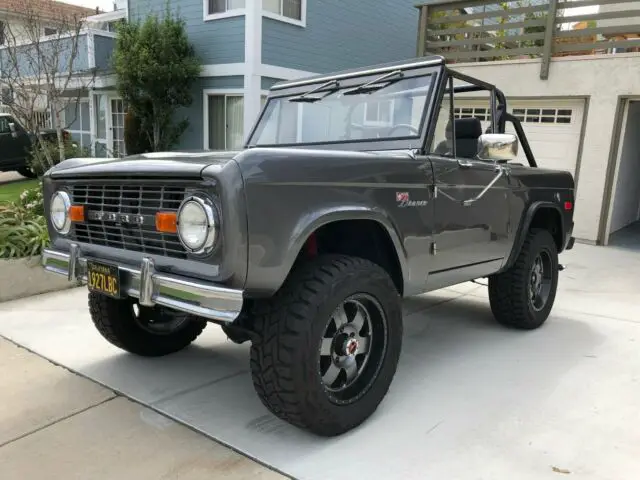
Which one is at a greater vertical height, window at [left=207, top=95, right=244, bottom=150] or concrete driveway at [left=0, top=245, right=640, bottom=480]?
window at [left=207, top=95, right=244, bottom=150]

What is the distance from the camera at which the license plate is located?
106 inches

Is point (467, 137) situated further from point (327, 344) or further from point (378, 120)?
point (327, 344)

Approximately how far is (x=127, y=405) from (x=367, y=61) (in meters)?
12.2

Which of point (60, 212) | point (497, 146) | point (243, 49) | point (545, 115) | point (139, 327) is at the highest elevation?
point (243, 49)

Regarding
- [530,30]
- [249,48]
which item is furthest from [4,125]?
[530,30]

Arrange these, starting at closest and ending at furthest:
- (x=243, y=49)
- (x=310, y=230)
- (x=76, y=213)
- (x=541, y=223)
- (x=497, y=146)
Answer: (x=310, y=230) < (x=76, y=213) < (x=497, y=146) < (x=541, y=223) < (x=243, y=49)

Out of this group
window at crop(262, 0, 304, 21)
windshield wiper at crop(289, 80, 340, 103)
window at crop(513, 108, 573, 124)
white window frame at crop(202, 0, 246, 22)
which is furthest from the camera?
window at crop(262, 0, 304, 21)

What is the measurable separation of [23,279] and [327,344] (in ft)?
13.0

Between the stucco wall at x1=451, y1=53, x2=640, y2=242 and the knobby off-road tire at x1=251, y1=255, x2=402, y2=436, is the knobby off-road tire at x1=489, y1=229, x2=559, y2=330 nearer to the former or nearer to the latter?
the knobby off-road tire at x1=251, y1=255, x2=402, y2=436

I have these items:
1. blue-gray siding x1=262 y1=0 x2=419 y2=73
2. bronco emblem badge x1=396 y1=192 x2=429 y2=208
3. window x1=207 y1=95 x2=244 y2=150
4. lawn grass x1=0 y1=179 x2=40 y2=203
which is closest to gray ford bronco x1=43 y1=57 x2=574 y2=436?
bronco emblem badge x1=396 y1=192 x2=429 y2=208

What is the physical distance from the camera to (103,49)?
44.0 ft

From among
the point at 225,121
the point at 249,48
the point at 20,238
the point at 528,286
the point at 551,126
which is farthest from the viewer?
the point at 225,121

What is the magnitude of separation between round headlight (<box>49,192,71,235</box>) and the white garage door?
7.26m

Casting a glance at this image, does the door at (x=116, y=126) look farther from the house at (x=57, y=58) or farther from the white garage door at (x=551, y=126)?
the white garage door at (x=551, y=126)
